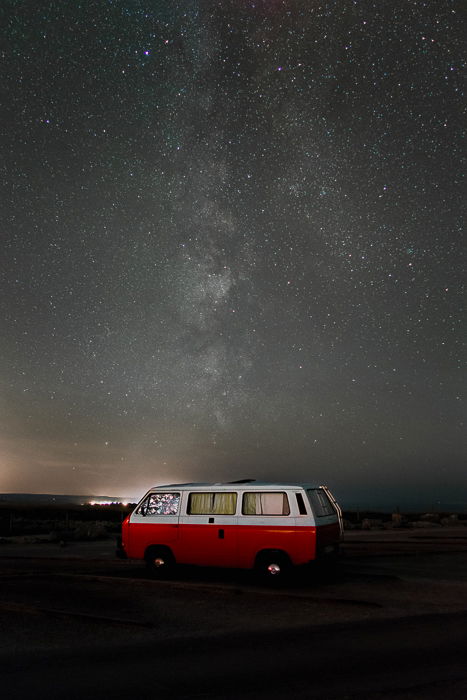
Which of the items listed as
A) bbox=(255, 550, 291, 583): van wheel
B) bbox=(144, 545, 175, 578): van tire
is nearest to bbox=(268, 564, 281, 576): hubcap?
bbox=(255, 550, 291, 583): van wheel

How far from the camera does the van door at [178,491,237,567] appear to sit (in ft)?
43.6

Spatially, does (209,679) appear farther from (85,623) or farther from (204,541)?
(204,541)

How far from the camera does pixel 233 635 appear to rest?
8.71 m

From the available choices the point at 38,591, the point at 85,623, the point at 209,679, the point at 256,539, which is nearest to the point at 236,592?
the point at 256,539

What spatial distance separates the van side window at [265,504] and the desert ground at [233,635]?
5.14 ft

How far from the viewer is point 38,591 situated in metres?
12.8

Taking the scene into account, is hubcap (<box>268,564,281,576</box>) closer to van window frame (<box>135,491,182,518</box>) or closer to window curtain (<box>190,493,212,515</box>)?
window curtain (<box>190,493,212,515</box>)

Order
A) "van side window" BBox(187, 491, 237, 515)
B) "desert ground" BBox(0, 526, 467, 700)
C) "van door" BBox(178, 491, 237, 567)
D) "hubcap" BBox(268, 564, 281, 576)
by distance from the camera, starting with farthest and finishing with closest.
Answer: "van side window" BBox(187, 491, 237, 515) → "van door" BBox(178, 491, 237, 567) → "hubcap" BBox(268, 564, 281, 576) → "desert ground" BBox(0, 526, 467, 700)

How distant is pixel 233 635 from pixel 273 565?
13.7ft

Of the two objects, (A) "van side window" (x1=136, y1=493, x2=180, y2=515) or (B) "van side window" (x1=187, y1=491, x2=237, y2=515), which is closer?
(B) "van side window" (x1=187, y1=491, x2=237, y2=515)

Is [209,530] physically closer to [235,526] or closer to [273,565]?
[235,526]

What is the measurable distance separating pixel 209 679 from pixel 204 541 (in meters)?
7.05

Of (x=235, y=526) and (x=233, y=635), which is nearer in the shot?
(x=233, y=635)

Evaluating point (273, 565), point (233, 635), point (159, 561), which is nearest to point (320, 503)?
point (273, 565)
